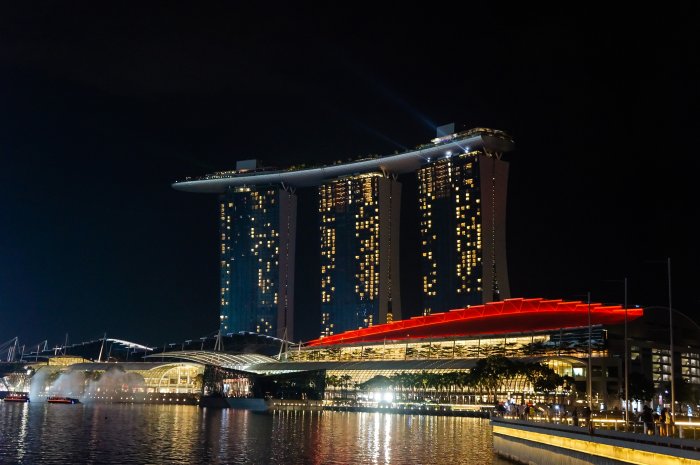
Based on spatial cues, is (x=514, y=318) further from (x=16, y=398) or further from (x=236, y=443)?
(x=236, y=443)

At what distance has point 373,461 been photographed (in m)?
57.6

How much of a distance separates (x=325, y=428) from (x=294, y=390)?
250ft

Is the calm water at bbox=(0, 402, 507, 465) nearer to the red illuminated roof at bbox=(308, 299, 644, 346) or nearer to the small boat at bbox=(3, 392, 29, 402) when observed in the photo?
the red illuminated roof at bbox=(308, 299, 644, 346)

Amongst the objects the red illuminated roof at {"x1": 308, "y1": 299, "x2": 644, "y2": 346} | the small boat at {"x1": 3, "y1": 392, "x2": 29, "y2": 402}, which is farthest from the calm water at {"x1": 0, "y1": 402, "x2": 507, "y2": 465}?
the small boat at {"x1": 3, "y1": 392, "x2": 29, "y2": 402}

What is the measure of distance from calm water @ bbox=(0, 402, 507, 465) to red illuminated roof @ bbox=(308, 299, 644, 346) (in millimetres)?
72508

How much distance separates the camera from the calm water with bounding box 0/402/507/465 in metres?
58.2

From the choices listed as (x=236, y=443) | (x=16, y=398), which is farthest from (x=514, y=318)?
(x=236, y=443)

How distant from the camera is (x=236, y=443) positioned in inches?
2790

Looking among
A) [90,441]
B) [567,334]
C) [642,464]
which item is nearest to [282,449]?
[90,441]

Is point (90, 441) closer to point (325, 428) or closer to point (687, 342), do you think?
point (325, 428)

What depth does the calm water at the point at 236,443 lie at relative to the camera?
58156 millimetres

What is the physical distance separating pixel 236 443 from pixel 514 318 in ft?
374

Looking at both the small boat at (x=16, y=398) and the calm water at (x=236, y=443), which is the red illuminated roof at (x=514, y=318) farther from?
the small boat at (x=16, y=398)

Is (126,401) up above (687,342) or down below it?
below
